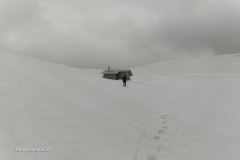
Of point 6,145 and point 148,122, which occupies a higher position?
point 6,145

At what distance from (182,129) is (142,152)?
14.7 ft

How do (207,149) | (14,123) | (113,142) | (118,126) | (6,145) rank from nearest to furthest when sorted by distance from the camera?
(6,145) → (14,123) → (113,142) → (207,149) → (118,126)

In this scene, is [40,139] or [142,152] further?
[142,152]

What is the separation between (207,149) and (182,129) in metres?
2.32

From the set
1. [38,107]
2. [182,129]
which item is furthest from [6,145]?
[182,129]

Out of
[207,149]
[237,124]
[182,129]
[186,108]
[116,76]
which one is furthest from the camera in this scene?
[116,76]

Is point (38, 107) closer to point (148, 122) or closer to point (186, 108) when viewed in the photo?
point (148, 122)

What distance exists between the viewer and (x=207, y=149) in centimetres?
755

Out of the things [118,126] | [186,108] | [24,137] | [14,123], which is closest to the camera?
[24,137]

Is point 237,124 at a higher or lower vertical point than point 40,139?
lower

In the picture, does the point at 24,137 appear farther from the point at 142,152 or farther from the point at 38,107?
the point at 142,152

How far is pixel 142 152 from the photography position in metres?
6.43

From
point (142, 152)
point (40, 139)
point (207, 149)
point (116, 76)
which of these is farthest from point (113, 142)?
point (116, 76)

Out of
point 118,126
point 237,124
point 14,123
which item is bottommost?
point 237,124
